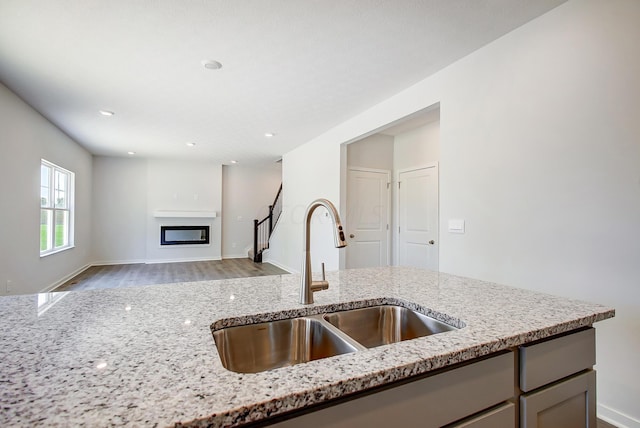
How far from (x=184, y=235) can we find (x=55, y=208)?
9.94 feet

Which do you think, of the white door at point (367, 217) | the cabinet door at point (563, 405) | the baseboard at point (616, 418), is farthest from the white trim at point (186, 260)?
the cabinet door at point (563, 405)

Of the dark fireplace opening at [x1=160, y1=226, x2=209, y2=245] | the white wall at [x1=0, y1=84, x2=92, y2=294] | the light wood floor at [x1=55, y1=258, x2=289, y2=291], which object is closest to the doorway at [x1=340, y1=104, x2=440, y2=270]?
the light wood floor at [x1=55, y1=258, x2=289, y2=291]

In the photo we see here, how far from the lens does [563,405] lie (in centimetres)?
100

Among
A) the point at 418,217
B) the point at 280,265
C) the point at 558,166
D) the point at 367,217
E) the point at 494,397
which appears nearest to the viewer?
the point at 494,397

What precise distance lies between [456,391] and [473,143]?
A: 92.2 inches

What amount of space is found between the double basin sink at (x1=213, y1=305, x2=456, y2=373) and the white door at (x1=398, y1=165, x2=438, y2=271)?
3.51 metres

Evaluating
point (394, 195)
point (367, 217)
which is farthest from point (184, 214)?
point (394, 195)

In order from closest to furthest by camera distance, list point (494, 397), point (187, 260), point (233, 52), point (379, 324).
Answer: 1. point (494, 397)
2. point (379, 324)
3. point (233, 52)
4. point (187, 260)

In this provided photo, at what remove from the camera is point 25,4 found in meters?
2.08

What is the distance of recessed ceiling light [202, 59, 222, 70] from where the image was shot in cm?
283

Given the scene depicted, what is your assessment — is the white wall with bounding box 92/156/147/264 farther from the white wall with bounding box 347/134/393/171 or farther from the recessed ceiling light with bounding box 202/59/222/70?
the recessed ceiling light with bounding box 202/59/222/70

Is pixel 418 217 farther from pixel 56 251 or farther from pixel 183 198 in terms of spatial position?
pixel 183 198

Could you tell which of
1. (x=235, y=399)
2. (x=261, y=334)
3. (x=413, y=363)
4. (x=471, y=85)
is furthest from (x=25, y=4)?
(x=471, y=85)

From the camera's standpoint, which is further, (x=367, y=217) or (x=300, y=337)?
(x=367, y=217)
